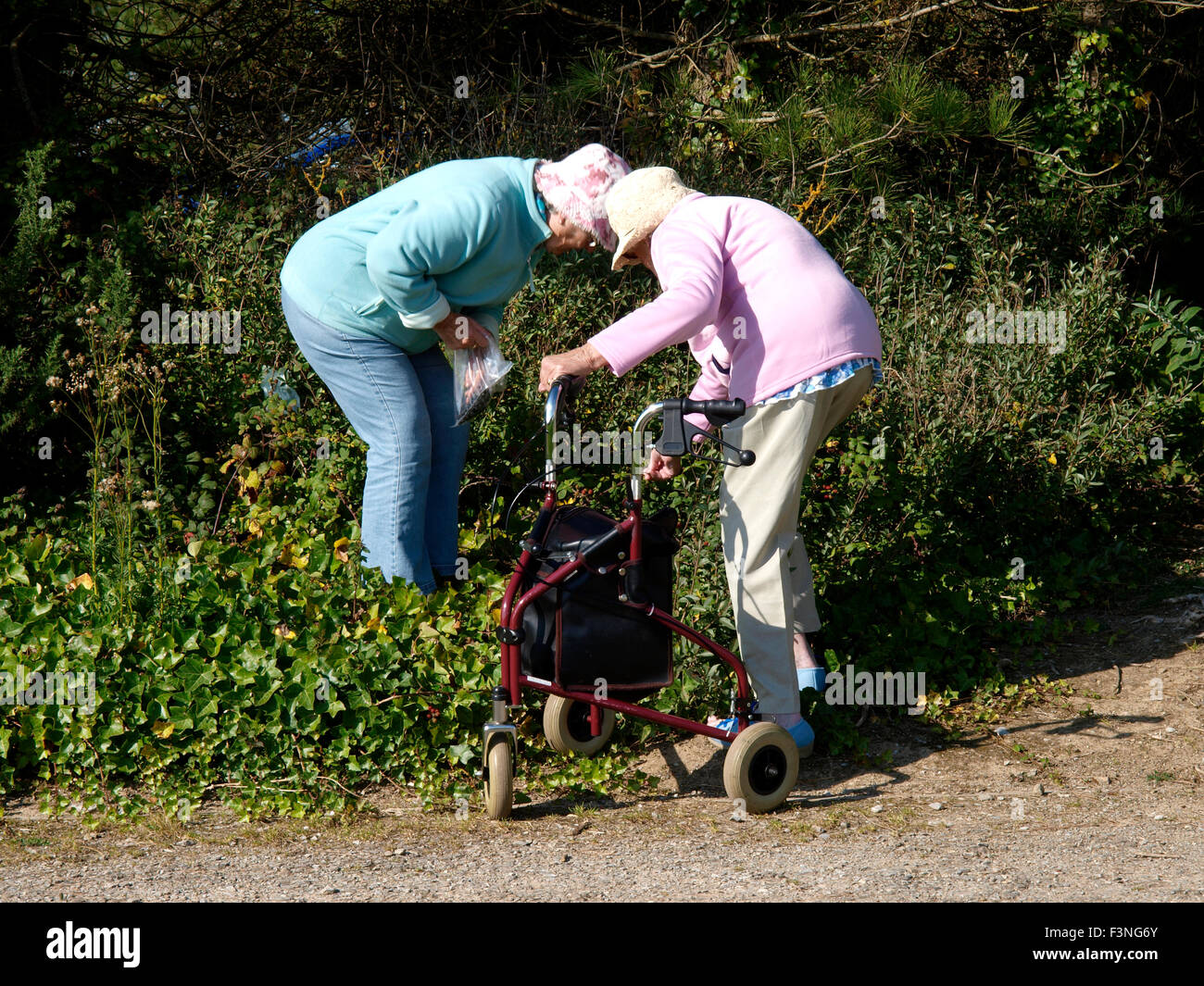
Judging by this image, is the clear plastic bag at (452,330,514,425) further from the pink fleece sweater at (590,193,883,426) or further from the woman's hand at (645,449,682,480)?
the pink fleece sweater at (590,193,883,426)

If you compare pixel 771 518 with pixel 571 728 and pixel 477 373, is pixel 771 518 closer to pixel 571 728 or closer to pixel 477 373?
pixel 571 728

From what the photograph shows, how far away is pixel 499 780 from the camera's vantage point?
344 centimetres

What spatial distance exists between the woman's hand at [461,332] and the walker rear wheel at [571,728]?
115 centimetres

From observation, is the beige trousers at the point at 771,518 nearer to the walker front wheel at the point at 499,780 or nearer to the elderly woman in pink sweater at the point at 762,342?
the elderly woman in pink sweater at the point at 762,342

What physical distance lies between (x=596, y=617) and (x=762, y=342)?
903mm

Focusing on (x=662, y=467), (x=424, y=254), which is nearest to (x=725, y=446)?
(x=662, y=467)

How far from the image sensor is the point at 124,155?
268 inches

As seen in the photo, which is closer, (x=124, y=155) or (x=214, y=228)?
(x=214, y=228)

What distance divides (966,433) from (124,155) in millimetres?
4732

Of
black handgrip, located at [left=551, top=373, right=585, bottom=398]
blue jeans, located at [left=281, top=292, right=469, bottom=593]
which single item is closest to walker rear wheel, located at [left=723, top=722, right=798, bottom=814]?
black handgrip, located at [left=551, top=373, right=585, bottom=398]

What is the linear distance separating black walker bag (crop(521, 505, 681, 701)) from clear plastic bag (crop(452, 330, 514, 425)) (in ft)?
2.13

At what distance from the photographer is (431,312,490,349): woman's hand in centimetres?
391

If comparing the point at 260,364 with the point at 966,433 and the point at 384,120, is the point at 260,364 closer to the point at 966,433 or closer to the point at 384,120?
the point at 384,120

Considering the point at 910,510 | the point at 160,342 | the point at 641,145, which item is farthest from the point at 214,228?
the point at 910,510
